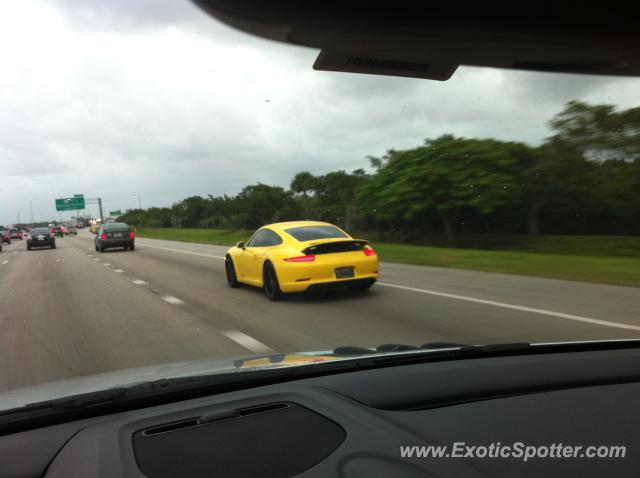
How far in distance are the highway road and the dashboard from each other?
3.08 metres

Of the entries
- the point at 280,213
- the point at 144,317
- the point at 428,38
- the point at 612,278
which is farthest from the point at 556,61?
the point at 280,213

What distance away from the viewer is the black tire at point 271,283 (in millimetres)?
10391

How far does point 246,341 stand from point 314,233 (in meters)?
3.86

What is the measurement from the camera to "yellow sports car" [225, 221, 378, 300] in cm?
990

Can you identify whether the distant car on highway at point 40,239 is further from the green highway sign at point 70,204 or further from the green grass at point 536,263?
the green highway sign at point 70,204

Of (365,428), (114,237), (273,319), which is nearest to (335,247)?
(273,319)

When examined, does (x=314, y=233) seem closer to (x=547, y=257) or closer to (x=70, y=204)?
Answer: (x=547, y=257)

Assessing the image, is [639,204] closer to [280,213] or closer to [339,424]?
[280,213]

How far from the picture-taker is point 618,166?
1838 cm

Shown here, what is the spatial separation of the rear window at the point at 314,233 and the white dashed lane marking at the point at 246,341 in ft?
9.96

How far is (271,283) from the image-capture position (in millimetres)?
10609

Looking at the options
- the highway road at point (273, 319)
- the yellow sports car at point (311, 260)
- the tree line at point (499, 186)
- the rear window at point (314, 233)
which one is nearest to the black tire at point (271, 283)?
the yellow sports car at point (311, 260)

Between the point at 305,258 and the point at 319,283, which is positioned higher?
the point at 305,258

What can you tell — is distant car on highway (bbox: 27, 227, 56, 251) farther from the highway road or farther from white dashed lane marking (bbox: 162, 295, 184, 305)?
white dashed lane marking (bbox: 162, 295, 184, 305)
